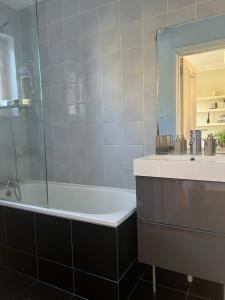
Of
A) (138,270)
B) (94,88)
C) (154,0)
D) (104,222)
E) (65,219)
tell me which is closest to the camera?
(104,222)

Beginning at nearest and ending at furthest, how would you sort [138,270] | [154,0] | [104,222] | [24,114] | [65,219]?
[104,222], [65,219], [138,270], [154,0], [24,114]

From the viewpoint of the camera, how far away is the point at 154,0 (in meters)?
1.79

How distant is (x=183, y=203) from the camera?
1.31 meters

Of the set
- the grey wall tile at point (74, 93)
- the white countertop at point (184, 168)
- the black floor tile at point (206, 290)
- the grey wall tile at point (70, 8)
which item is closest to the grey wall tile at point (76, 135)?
the grey wall tile at point (74, 93)

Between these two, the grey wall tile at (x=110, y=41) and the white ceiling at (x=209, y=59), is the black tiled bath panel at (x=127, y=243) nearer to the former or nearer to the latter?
the white ceiling at (x=209, y=59)

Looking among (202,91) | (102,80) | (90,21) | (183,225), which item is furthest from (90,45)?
(183,225)

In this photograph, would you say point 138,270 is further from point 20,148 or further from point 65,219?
point 20,148

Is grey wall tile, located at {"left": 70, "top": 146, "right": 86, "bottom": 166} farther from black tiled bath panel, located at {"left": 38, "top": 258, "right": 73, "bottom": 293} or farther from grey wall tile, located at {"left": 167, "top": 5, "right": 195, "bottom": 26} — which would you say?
grey wall tile, located at {"left": 167, "top": 5, "right": 195, "bottom": 26}

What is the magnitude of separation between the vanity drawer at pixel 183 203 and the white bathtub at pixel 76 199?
21 cm

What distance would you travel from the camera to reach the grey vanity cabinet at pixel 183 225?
1.24 m

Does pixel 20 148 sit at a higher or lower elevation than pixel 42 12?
lower

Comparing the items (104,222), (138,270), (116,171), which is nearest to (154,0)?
(116,171)

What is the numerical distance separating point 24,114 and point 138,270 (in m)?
1.81

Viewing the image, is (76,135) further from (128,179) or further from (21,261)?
(21,261)
